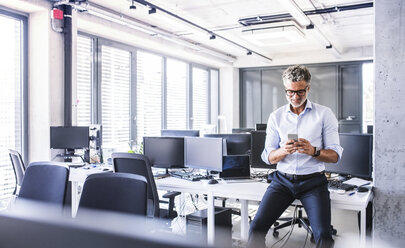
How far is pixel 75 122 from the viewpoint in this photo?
511 centimetres

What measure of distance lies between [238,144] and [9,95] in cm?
308

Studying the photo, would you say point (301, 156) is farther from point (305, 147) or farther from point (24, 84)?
point (24, 84)

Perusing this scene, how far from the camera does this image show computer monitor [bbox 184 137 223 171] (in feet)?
11.9

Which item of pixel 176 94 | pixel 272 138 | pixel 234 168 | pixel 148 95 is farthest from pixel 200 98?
pixel 272 138

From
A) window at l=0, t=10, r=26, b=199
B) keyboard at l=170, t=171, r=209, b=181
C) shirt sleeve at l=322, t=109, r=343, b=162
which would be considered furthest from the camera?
window at l=0, t=10, r=26, b=199

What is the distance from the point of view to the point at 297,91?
2.59 meters

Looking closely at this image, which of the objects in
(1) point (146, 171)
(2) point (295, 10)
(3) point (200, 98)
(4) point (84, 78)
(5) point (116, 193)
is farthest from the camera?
(3) point (200, 98)

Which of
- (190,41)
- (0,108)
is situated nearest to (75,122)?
(0,108)

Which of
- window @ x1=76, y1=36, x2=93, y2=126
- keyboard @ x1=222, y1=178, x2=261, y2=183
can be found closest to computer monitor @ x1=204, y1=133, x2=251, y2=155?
keyboard @ x1=222, y1=178, x2=261, y2=183

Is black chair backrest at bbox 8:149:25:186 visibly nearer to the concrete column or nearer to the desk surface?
the desk surface

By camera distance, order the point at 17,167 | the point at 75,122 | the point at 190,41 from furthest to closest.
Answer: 1. the point at 190,41
2. the point at 75,122
3. the point at 17,167

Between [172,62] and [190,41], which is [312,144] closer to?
[190,41]

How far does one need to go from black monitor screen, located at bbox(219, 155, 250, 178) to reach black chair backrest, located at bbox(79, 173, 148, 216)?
5.56ft

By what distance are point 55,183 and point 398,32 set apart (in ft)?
9.41
